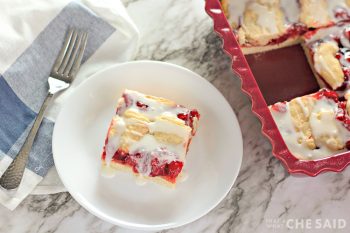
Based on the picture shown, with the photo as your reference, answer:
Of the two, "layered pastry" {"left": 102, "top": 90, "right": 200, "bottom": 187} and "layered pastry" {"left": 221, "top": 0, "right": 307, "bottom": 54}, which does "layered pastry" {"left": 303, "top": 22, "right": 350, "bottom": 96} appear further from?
"layered pastry" {"left": 102, "top": 90, "right": 200, "bottom": 187}

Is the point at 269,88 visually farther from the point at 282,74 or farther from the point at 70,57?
the point at 70,57

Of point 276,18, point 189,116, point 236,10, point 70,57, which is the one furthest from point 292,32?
point 70,57

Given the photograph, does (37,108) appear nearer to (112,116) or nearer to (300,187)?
(112,116)

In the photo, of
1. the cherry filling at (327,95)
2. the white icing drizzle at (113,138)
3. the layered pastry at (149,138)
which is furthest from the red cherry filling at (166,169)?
the cherry filling at (327,95)

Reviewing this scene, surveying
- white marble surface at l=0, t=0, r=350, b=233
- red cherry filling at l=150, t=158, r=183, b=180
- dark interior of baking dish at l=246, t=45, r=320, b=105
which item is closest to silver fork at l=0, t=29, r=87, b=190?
white marble surface at l=0, t=0, r=350, b=233

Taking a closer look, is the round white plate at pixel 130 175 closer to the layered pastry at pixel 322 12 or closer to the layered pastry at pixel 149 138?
the layered pastry at pixel 149 138
